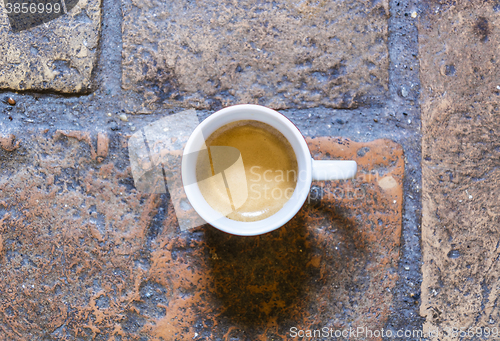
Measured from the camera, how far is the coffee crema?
652mm

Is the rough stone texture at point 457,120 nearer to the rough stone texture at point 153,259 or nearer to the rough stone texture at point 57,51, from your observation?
the rough stone texture at point 153,259

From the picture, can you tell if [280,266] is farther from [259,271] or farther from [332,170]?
[332,170]

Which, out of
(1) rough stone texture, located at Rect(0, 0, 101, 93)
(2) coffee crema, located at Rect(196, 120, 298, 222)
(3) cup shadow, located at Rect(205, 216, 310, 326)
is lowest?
(3) cup shadow, located at Rect(205, 216, 310, 326)

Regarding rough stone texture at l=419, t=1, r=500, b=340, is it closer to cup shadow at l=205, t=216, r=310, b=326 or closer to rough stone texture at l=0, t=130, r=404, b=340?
rough stone texture at l=0, t=130, r=404, b=340

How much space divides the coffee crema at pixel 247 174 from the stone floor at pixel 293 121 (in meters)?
0.05

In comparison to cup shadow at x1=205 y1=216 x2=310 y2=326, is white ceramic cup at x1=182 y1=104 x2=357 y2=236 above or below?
above

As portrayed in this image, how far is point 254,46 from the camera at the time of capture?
2.14 feet

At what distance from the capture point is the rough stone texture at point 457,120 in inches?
25.8

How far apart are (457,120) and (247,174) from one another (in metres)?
0.38

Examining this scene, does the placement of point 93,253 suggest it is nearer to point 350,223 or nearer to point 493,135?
point 350,223

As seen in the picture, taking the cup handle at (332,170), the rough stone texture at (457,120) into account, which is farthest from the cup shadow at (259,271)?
the rough stone texture at (457,120)

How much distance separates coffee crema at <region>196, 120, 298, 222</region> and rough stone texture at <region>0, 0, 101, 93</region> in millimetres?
255

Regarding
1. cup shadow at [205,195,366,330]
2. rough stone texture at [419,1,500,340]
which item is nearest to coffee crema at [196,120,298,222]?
cup shadow at [205,195,366,330]

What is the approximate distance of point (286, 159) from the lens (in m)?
0.66
